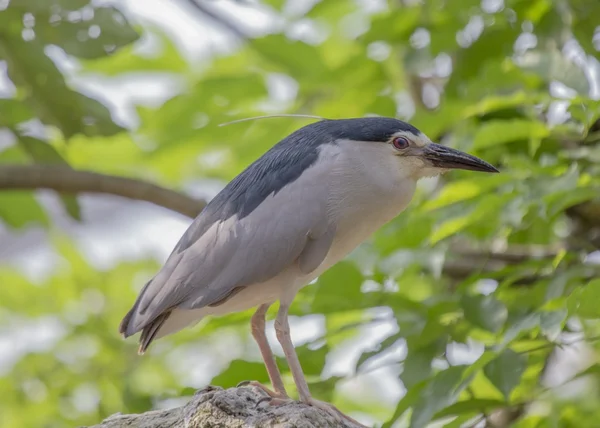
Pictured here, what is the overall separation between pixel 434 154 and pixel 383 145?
0.60 feet

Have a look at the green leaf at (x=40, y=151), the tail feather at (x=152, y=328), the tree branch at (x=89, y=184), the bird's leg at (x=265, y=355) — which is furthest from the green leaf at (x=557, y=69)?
the green leaf at (x=40, y=151)

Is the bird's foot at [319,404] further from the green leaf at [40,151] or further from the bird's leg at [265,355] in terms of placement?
the green leaf at [40,151]

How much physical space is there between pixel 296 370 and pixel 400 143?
2.75 feet

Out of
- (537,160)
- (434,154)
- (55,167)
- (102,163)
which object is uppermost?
(434,154)

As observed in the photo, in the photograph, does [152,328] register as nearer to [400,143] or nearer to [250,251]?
[250,251]

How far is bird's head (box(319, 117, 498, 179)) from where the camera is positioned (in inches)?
121

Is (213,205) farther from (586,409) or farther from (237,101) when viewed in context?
(586,409)

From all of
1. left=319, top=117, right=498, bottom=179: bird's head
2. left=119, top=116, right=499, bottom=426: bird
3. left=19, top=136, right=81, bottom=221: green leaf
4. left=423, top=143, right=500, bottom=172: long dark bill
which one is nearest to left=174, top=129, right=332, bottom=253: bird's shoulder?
left=119, top=116, right=499, bottom=426: bird

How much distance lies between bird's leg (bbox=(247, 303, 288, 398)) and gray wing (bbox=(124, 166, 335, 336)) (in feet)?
1.02

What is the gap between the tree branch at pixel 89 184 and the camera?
4.03 m

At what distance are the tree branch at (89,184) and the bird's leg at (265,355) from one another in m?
1.02

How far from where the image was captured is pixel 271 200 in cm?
302

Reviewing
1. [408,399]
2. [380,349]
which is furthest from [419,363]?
[408,399]

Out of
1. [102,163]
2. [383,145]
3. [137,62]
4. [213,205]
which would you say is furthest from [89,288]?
[383,145]
